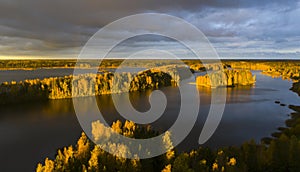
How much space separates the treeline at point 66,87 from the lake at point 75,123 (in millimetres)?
3041

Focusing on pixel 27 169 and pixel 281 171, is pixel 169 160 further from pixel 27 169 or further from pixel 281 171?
pixel 27 169

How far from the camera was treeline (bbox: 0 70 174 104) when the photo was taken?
42.3 m

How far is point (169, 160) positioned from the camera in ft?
45.9

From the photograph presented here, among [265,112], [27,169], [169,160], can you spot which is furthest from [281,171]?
[265,112]

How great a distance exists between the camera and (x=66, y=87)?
4612cm

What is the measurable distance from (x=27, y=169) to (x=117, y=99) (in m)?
25.4

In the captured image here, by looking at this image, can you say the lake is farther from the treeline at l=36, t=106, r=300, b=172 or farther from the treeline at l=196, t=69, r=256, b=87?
the treeline at l=196, t=69, r=256, b=87

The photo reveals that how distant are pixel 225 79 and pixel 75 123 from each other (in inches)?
1585

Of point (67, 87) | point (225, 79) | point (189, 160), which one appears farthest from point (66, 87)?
point (189, 160)

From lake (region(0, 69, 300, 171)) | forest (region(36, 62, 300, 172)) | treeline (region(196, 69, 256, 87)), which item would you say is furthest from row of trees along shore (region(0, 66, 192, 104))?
forest (region(36, 62, 300, 172))

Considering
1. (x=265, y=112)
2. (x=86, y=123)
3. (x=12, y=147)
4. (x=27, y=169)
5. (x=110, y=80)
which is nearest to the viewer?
(x=27, y=169)

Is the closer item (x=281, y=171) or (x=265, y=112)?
(x=281, y=171)

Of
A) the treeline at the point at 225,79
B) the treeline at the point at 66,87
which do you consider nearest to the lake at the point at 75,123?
the treeline at the point at 66,87

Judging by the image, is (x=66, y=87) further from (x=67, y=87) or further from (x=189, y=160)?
(x=189, y=160)
